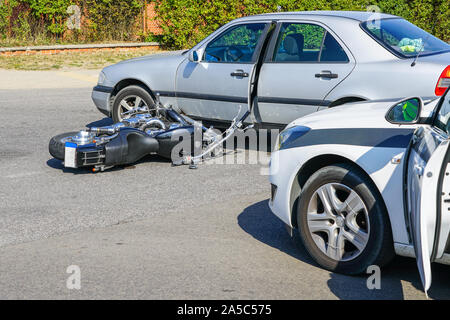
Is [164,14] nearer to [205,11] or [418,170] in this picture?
[205,11]

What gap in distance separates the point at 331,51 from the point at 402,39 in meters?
0.83

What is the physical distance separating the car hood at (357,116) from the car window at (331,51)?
2.51 meters

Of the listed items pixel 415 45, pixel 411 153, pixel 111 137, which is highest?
pixel 415 45

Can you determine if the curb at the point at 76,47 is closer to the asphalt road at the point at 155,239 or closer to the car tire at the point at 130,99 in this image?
the car tire at the point at 130,99

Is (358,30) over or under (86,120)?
over

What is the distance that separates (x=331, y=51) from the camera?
789cm

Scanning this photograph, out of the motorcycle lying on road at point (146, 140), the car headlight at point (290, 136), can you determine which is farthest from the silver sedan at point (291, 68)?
the car headlight at point (290, 136)

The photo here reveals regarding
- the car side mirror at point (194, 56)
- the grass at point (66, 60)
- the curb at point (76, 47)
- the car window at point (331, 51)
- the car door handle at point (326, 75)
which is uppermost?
the car window at point (331, 51)

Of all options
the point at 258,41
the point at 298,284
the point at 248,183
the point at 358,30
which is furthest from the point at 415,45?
the point at 298,284

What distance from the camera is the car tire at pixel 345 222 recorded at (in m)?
4.48

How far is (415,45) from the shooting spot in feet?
25.6

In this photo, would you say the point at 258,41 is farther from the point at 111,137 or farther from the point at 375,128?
the point at 375,128

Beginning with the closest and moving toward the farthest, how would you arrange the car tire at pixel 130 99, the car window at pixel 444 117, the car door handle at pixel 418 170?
1. the car door handle at pixel 418 170
2. the car window at pixel 444 117
3. the car tire at pixel 130 99
